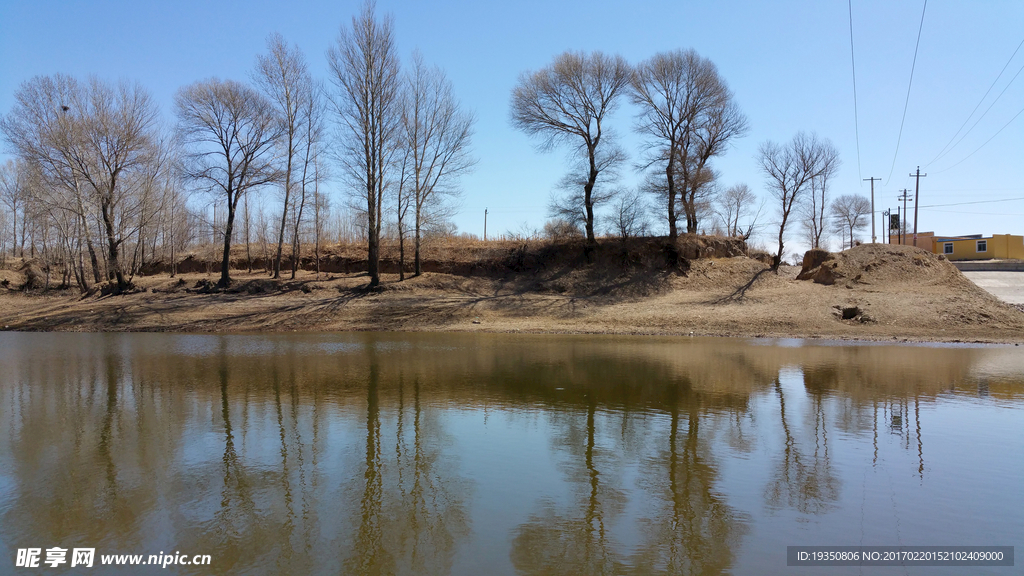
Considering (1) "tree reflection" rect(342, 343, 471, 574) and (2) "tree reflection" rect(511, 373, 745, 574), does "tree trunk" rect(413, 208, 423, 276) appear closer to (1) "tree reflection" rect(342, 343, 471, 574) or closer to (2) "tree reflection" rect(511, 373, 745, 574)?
(1) "tree reflection" rect(342, 343, 471, 574)

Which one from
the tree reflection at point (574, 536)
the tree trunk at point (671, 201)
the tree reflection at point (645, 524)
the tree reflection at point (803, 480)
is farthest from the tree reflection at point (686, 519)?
the tree trunk at point (671, 201)

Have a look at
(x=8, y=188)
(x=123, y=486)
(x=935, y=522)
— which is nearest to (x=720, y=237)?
(x=935, y=522)

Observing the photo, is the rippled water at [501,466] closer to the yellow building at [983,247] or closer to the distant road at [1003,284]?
the distant road at [1003,284]

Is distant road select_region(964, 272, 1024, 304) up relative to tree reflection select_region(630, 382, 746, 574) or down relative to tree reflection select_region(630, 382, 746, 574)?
up

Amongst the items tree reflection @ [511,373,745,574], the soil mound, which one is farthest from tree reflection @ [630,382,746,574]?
the soil mound

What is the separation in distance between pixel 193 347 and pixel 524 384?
517 inches

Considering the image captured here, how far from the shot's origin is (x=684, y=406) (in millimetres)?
11836

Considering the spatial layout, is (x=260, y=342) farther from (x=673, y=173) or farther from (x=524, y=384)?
(x=673, y=173)

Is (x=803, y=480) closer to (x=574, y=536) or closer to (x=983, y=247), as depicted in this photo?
(x=574, y=536)

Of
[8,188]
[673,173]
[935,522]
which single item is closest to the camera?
[935,522]

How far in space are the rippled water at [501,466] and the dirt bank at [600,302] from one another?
35.8 ft

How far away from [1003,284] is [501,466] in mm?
48583

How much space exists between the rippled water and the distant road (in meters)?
27.5

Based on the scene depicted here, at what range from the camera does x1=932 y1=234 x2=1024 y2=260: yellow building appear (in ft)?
219
